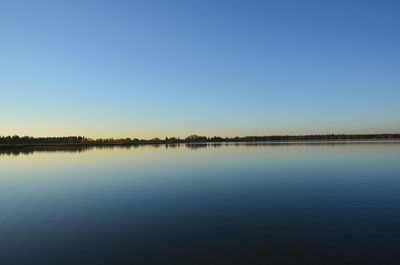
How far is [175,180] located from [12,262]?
25.3 metres

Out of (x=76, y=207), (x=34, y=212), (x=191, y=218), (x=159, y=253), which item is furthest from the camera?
(x=76, y=207)

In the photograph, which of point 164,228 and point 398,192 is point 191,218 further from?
point 398,192

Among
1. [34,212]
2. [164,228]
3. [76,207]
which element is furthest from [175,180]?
[164,228]

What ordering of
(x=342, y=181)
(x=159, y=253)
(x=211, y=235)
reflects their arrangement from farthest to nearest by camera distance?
(x=342, y=181)
(x=211, y=235)
(x=159, y=253)

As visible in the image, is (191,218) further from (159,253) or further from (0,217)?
(0,217)

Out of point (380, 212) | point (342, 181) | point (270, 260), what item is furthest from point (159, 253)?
point (342, 181)

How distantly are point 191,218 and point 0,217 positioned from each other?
563 inches

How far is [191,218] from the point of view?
1927 centimetres

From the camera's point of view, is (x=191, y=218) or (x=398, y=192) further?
(x=398, y=192)

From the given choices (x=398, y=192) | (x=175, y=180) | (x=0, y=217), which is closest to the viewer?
(x=0, y=217)

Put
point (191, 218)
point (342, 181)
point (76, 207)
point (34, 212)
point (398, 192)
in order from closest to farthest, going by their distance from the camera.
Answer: point (191, 218) → point (34, 212) → point (76, 207) → point (398, 192) → point (342, 181)

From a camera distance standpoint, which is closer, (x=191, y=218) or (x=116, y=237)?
(x=116, y=237)

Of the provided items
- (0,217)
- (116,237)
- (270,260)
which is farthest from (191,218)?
(0,217)

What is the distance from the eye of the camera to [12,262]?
12773 mm
